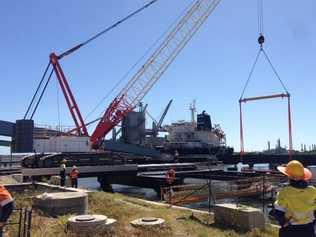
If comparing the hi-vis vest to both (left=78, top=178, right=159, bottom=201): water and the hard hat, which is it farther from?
(left=78, top=178, right=159, bottom=201): water

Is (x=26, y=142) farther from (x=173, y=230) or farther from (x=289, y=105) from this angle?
(x=173, y=230)

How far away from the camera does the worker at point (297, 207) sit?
4.81m

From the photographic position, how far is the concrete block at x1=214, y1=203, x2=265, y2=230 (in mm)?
10695

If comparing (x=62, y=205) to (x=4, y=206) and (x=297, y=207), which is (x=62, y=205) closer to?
(x=4, y=206)

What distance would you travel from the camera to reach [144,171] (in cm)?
4047

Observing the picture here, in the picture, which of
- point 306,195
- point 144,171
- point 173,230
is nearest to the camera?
point 306,195

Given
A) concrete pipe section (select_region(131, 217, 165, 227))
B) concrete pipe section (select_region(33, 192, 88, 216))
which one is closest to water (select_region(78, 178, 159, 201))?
concrete pipe section (select_region(33, 192, 88, 216))

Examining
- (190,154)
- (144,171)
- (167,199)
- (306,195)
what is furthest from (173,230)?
(190,154)

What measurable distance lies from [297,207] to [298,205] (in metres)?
0.03

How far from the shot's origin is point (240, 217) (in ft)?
35.6

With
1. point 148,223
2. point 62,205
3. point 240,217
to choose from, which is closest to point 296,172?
point 148,223

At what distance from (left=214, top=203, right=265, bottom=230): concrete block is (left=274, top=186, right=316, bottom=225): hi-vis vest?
6013 mm

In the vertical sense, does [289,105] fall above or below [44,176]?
above

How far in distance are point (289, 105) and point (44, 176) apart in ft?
67.9
